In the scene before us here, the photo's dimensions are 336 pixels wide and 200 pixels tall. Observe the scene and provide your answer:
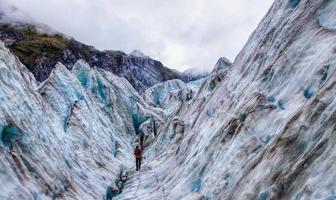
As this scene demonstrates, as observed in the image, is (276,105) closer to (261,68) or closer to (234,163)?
(234,163)

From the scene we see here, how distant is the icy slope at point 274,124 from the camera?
1199 centimetres

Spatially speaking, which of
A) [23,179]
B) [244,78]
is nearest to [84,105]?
[244,78]

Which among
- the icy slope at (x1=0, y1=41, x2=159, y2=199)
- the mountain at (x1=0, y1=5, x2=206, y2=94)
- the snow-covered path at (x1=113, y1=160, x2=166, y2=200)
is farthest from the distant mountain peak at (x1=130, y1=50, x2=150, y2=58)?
the snow-covered path at (x1=113, y1=160, x2=166, y2=200)

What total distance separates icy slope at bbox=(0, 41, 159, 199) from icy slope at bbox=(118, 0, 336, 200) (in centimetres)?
364

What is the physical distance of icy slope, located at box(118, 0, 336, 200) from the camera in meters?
12.0

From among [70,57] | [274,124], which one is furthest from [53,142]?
[70,57]

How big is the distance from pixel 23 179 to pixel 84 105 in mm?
23229

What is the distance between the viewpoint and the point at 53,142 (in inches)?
909

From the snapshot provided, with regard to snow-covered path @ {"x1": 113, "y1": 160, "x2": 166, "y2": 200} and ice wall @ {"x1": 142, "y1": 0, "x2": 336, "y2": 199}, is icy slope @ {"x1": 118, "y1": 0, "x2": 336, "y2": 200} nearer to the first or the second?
ice wall @ {"x1": 142, "y1": 0, "x2": 336, "y2": 199}

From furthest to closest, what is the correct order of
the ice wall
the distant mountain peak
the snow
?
the distant mountain peak < the snow < the ice wall

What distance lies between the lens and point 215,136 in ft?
70.5

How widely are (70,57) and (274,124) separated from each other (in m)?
130

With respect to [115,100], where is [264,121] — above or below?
below

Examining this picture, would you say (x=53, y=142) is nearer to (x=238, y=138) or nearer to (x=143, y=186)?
(x=143, y=186)
